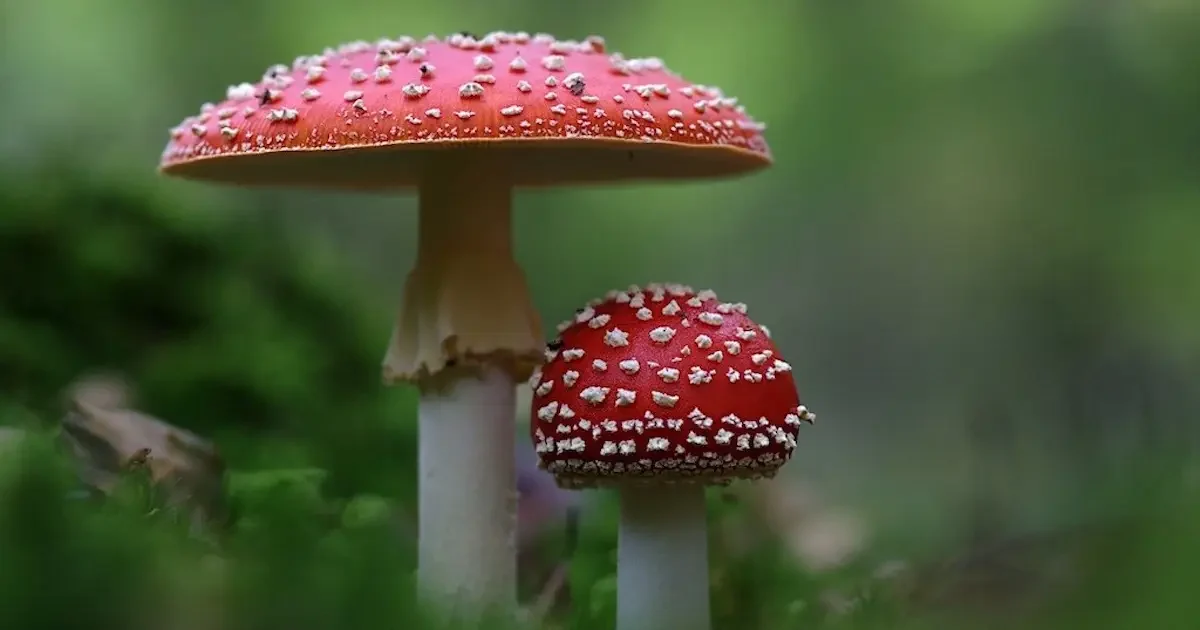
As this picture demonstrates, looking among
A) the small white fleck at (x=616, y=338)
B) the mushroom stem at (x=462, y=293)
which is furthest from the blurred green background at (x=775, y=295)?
the small white fleck at (x=616, y=338)

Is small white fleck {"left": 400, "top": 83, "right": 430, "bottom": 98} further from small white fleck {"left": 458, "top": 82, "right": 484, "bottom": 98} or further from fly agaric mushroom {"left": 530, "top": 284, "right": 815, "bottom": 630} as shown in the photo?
fly agaric mushroom {"left": 530, "top": 284, "right": 815, "bottom": 630}

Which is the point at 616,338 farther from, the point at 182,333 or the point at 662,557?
the point at 182,333

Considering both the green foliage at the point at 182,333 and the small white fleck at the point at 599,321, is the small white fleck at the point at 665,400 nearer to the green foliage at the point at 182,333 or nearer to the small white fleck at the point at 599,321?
the small white fleck at the point at 599,321

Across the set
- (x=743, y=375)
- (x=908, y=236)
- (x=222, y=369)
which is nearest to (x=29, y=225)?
(x=222, y=369)

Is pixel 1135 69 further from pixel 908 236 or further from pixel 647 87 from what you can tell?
pixel 647 87

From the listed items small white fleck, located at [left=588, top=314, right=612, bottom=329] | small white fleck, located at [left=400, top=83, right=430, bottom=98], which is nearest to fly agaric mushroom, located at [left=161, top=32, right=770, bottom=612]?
small white fleck, located at [left=400, top=83, right=430, bottom=98]
